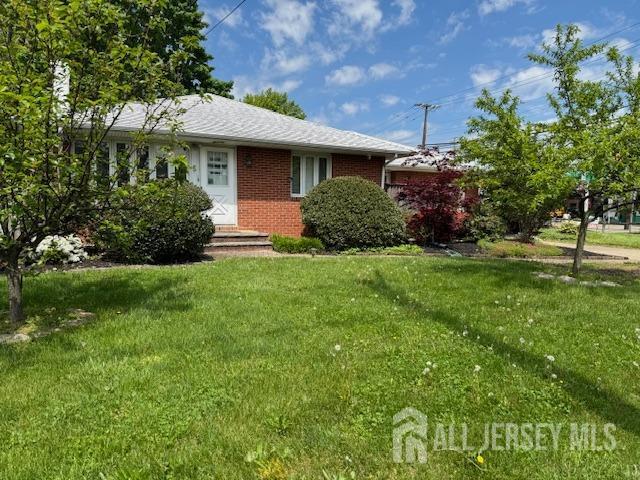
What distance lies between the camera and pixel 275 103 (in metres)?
43.9

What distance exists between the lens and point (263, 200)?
14.0 metres

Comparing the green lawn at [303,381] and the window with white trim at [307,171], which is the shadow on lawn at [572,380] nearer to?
the green lawn at [303,381]

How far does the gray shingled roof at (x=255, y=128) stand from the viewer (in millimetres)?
12594

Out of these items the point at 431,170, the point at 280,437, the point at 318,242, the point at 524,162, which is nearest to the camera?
the point at 280,437

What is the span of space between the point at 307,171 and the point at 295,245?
3.49 m

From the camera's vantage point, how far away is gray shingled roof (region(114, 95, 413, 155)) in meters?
12.6

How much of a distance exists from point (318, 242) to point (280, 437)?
9583 mm

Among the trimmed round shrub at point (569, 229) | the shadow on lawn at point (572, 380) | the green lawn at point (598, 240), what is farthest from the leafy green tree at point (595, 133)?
the green lawn at point (598, 240)

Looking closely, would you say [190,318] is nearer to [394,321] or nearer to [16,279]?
[16,279]

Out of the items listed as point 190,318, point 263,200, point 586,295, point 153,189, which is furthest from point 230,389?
point 263,200

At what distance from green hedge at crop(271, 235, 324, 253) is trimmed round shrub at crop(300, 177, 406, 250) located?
0.44 m

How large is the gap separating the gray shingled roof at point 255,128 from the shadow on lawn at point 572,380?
881cm

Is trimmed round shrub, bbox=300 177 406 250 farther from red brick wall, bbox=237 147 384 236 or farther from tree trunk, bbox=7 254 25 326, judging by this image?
tree trunk, bbox=7 254 25 326

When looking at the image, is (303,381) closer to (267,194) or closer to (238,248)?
(238,248)
